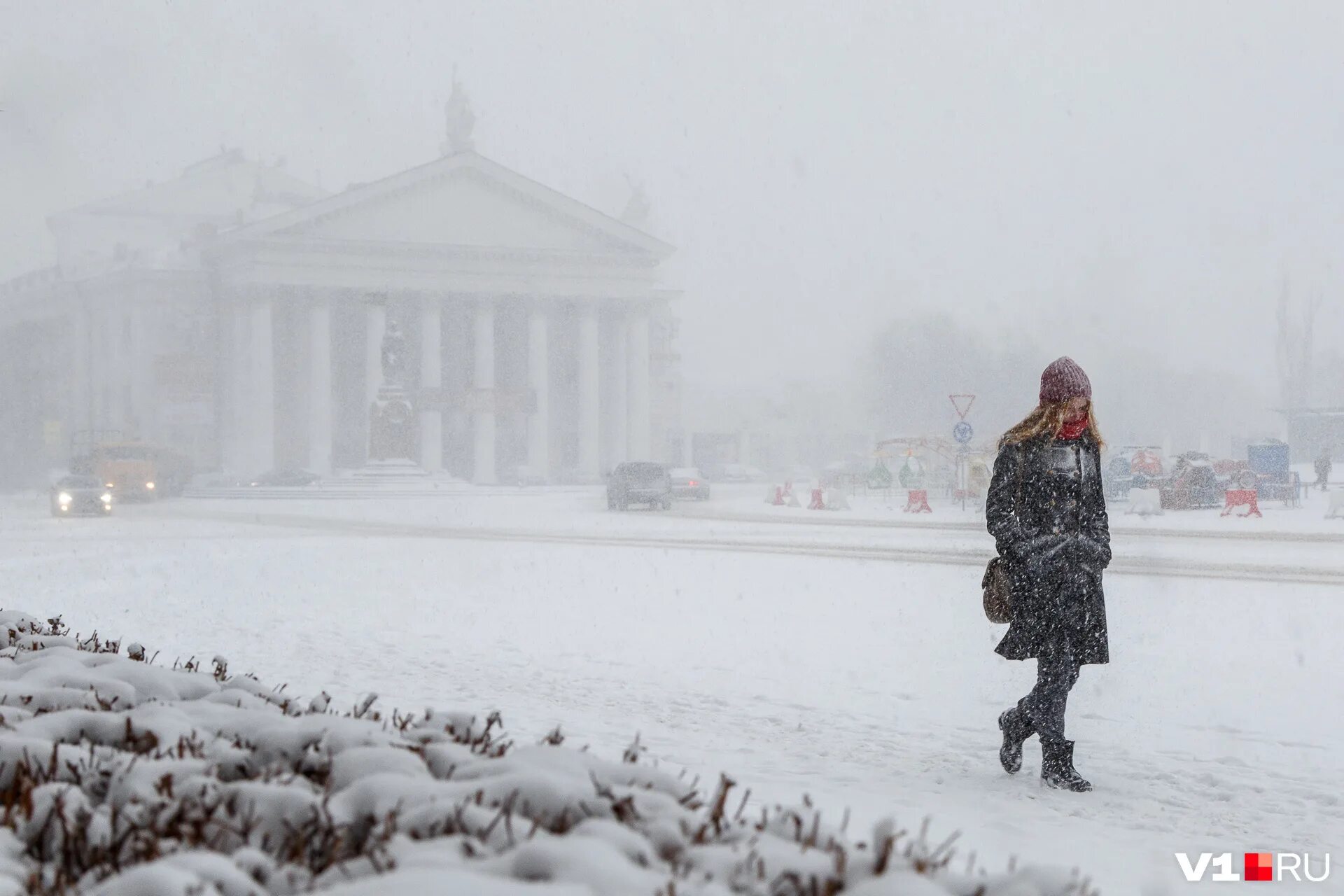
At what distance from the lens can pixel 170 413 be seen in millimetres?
Answer: 74125

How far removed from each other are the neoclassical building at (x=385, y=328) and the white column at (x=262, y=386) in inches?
4.0

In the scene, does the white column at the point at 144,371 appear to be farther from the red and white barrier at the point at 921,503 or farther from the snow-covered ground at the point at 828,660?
the snow-covered ground at the point at 828,660

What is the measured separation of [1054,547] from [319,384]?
67899 millimetres

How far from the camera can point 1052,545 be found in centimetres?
633

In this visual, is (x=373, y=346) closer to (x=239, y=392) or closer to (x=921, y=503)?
(x=239, y=392)

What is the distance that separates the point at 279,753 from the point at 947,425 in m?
96.9

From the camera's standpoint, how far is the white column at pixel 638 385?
77.9 metres

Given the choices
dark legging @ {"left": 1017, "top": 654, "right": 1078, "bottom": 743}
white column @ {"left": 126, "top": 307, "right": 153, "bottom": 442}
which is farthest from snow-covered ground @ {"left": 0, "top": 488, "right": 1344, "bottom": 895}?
white column @ {"left": 126, "top": 307, "right": 153, "bottom": 442}

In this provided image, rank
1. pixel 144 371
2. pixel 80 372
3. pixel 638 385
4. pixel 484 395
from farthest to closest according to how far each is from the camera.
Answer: pixel 80 372 → pixel 638 385 → pixel 144 371 → pixel 484 395

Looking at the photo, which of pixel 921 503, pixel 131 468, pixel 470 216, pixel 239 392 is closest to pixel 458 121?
pixel 470 216

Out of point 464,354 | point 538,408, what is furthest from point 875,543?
point 464,354

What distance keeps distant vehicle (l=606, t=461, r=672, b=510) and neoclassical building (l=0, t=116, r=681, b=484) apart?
28.7 m

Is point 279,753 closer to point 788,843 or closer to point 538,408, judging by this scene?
point 788,843
